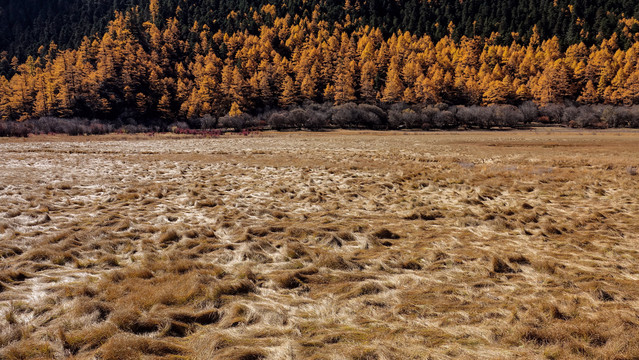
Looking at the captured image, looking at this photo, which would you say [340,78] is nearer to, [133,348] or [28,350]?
[133,348]

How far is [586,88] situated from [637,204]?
144 metres

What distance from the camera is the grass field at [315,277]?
320 centimetres

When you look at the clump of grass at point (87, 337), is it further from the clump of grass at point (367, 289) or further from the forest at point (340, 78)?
the forest at point (340, 78)

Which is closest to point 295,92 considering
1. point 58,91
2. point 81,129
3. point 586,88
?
point 81,129

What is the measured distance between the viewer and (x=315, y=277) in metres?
→ 4.84

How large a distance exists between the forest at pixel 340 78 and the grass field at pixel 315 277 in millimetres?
75893

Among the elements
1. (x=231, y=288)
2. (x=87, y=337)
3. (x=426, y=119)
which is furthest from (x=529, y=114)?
(x=87, y=337)

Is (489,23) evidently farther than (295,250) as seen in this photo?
Yes

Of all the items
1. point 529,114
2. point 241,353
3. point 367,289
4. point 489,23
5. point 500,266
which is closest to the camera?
point 241,353

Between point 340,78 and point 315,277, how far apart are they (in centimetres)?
12675

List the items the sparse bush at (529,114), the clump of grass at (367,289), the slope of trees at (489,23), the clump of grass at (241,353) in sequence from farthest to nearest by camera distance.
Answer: the slope of trees at (489,23) → the sparse bush at (529,114) → the clump of grass at (367,289) → the clump of grass at (241,353)

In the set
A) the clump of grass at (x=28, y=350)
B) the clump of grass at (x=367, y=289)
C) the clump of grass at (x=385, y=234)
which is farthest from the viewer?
the clump of grass at (x=385, y=234)

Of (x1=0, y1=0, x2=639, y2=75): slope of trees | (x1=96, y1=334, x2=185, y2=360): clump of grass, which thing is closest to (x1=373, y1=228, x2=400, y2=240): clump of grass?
(x1=96, y1=334, x2=185, y2=360): clump of grass

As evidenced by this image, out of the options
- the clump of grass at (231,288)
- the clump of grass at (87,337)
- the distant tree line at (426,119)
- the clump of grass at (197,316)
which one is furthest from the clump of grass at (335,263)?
the distant tree line at (426,119)
